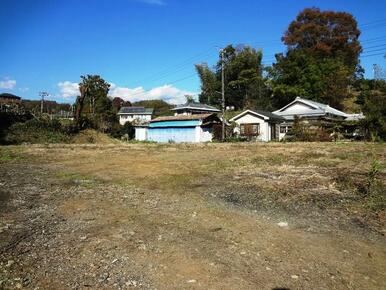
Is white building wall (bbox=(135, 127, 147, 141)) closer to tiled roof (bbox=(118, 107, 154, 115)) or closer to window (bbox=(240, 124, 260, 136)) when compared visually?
window (bbox=(240, 124, 260, 136))

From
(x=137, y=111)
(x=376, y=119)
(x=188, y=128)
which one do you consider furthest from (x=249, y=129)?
(x=137, y=111)

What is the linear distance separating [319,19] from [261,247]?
188ft

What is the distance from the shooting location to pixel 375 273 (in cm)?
433

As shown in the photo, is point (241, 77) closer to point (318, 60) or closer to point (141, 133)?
point (318, 60)

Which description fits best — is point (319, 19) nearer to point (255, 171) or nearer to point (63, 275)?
point (255, 171)

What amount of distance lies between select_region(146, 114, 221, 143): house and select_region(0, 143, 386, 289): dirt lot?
26.9m

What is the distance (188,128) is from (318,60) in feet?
72.9

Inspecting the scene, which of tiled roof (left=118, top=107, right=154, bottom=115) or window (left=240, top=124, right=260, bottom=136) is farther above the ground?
tiled roof (left=118, top=107, right=154, bottom=115)

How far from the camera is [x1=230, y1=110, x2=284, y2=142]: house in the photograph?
1410 inches

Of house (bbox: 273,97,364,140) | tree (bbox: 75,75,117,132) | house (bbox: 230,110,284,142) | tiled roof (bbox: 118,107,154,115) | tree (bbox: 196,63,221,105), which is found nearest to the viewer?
house (bbox: 230,110,284,142)

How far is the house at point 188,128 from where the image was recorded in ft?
125

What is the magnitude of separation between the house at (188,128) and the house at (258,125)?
2.63 meters

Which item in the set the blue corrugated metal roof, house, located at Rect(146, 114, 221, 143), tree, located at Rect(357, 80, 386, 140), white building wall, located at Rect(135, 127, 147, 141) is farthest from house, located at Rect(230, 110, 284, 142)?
white building wall, located at Rect(135, 127, 147, 141)

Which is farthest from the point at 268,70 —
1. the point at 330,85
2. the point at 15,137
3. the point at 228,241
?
the point at 228,241
